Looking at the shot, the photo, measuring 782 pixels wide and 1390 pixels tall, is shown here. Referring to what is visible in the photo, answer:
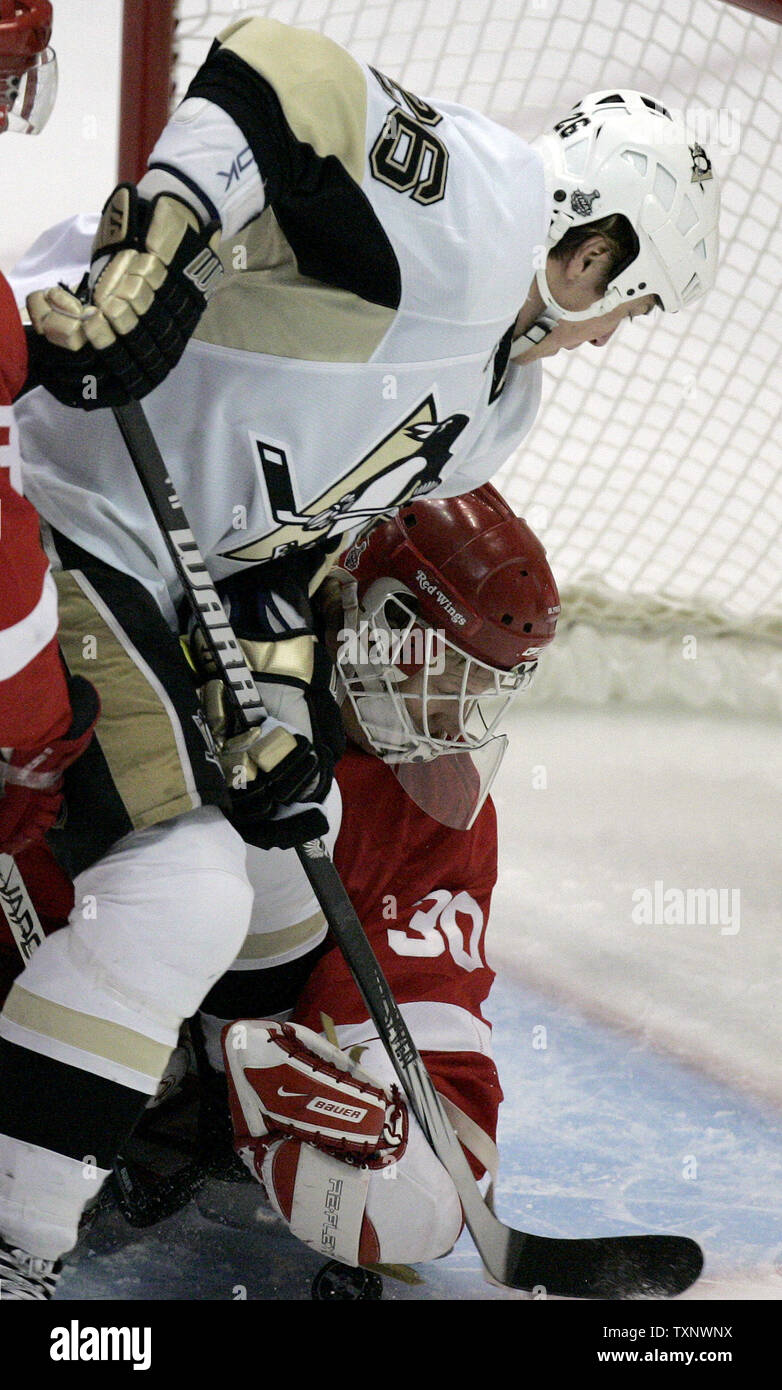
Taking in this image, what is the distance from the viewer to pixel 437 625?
5.57 feet

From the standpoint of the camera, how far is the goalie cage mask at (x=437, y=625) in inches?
66.6

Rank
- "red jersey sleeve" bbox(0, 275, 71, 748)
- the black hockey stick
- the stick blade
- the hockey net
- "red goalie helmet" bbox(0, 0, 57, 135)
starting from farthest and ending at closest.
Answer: the hockey net
the stick blade
the black hockey stick
"red goalie helmet" bbox(0, 0, 57, 135)
"red jersey sleeve" bbox(0, 275, 71, 748)

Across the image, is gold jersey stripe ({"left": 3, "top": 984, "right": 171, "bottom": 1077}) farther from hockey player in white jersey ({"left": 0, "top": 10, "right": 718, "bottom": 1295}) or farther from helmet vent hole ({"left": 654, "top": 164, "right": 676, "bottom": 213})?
helmet vent hole ({"left": 654, "top": 164, "right": 676, "bottom": 213})

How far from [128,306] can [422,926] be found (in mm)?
837

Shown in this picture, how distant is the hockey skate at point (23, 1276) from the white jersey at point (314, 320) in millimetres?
574

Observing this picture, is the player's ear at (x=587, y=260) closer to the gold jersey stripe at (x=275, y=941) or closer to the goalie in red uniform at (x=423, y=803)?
the goalie in red uniform at (x=423, y=803)

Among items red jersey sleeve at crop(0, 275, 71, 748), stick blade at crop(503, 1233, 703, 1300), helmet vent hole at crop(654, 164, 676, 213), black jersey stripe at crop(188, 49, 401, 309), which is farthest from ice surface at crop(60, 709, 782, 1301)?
helmet vent hole at crop(654, 164, 676, 213)

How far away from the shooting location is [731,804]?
114 inches

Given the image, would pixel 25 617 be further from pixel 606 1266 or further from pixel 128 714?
pixel 606 1266

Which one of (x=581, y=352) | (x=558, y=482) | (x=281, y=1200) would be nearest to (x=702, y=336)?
(x=581, y=352)

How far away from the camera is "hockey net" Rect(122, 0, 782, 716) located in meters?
2.97

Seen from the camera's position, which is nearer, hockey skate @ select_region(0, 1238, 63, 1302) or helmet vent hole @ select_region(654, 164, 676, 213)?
hockey skate @ select_region(0, 1238, 63, 1302)

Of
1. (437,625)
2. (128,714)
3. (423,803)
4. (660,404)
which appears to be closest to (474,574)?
(437,625)

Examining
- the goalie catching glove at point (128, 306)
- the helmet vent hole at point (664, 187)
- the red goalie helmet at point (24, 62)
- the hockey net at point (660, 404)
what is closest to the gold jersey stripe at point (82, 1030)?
the goalie catching glove at point (128, 306)
